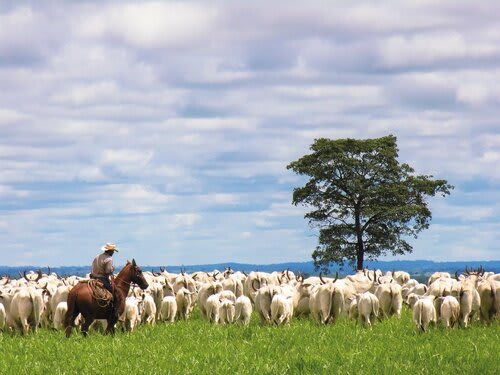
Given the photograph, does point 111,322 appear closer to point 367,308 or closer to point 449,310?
point 367,308

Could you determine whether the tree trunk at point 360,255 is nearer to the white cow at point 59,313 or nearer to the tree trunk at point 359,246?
the tree trunk at point 359,246

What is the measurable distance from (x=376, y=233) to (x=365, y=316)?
37.3 metres

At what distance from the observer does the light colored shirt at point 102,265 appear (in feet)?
83.0

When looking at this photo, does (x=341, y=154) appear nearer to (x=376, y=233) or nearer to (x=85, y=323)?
(x=376, y=233)

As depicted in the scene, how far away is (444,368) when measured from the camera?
18.7 metres

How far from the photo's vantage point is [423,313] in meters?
24.2

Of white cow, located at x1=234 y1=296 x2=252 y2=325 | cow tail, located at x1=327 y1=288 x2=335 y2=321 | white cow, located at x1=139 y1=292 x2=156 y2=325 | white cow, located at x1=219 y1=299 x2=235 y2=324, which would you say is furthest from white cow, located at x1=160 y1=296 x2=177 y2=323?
cow tail, located at x1=327 y1=288 x2=335 y2=321

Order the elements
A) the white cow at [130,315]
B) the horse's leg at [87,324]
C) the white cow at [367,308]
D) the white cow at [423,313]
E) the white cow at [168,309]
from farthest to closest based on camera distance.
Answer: the white cow at [168,309]
the white cow at [130,315]
the white cow at [367,308]
the horse's leg at [87,324]
the white cow at [423,313]

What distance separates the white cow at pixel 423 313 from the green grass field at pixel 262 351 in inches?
10.9

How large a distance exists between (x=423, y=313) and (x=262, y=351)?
17.5 ft

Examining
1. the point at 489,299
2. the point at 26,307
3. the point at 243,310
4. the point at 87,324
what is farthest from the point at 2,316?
the point at 489,299

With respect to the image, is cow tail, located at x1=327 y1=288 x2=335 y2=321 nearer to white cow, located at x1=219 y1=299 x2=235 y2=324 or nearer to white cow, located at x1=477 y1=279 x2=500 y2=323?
white cow, located at x1=219 y1=299 x2=235 y2=324

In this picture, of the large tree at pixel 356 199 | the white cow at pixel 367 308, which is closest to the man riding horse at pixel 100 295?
the white cow at pixel 367 308

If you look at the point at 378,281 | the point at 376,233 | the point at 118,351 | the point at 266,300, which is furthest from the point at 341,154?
the point at 118,351
